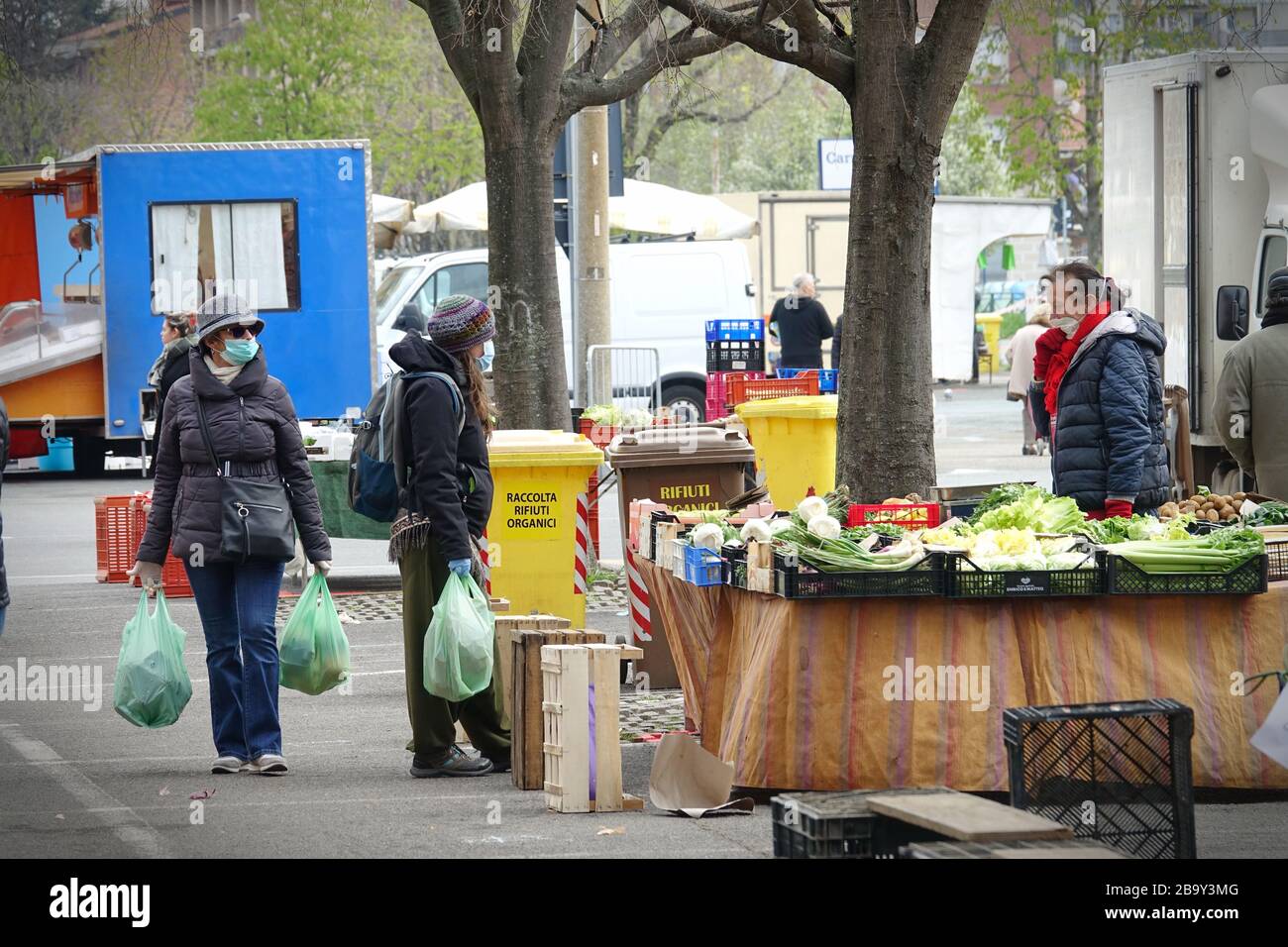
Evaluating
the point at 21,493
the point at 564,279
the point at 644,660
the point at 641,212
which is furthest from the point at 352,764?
the point at 641,212

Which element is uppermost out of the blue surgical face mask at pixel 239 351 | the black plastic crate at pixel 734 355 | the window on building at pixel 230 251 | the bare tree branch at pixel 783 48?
the bare tree branch at pixel 783 48

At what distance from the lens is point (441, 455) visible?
26.4 feet

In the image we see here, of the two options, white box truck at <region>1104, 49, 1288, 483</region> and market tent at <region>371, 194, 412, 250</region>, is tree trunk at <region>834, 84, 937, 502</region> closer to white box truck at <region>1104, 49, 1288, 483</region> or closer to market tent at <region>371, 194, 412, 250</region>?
white box truck at <region>1104, 49, 1288, 483</region>

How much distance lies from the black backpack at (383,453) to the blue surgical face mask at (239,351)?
23.1 inches

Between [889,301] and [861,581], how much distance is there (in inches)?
131

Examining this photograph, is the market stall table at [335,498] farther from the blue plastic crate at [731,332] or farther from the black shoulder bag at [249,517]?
the blue plastic crate at [731,332]

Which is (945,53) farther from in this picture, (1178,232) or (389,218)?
(389,218)

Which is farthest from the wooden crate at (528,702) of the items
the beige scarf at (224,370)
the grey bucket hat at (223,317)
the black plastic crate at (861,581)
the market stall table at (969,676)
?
the grey bucket hat at (223,317)

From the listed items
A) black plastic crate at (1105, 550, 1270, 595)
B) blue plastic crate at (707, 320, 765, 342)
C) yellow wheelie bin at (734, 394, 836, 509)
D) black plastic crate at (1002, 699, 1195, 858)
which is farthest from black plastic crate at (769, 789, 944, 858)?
blue plastic crate at (707, 320, 765, 342)

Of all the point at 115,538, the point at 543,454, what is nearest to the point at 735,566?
the point at 543,454

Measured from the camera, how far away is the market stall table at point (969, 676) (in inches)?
288

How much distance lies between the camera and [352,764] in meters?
8.53
